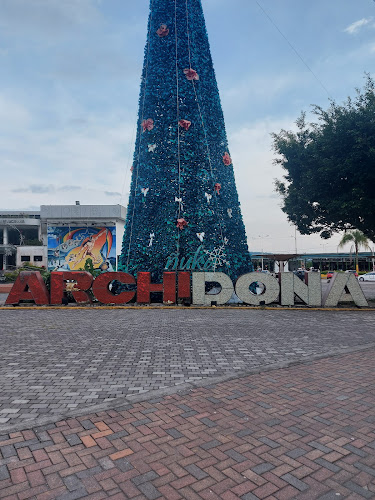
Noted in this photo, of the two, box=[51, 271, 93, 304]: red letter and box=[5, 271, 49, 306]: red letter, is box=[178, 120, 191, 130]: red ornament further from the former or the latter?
box=[5, 271, 49, 306]: red letter

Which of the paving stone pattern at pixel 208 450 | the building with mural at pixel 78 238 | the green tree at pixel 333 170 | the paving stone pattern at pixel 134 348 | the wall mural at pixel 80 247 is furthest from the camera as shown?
the building with mural at pixel 78 238

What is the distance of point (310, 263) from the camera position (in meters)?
72.1

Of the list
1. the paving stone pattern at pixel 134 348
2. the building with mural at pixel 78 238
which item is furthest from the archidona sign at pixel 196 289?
the building with mural at pixel 78 238

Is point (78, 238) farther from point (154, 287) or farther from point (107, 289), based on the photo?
point (154, 287)

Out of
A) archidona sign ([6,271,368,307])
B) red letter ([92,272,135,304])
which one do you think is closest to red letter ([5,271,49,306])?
archidona sign ([6,271,368,307])

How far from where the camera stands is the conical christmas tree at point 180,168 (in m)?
15.1

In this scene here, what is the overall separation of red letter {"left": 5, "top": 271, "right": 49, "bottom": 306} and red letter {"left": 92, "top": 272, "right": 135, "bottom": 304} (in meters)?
2.07

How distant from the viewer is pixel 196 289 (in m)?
14.4

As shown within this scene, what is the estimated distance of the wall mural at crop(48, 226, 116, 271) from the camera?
153 feet

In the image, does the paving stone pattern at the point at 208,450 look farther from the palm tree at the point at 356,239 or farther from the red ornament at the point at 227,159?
the palm tree at the point at 356,239

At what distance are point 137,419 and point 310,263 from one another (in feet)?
238

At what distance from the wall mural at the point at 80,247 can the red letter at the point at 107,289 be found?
1274 inches

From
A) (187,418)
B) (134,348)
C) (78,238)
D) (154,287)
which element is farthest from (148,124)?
(78,238)

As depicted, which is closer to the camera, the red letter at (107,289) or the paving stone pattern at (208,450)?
the paving stone pattern at (208,450)
